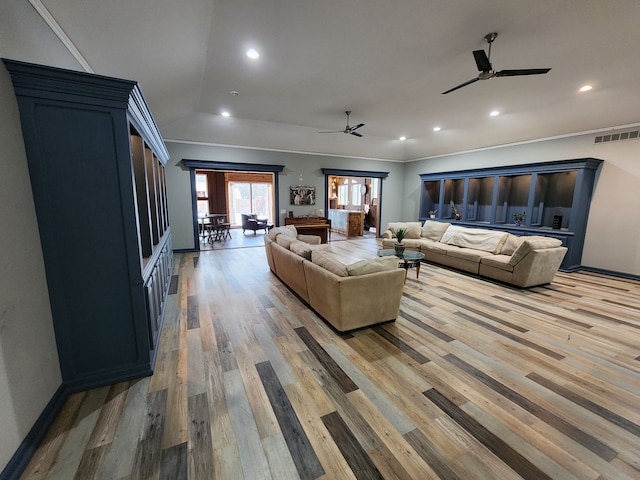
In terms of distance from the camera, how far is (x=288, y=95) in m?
4.60

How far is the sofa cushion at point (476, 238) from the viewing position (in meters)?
5.21

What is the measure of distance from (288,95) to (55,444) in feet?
16.1

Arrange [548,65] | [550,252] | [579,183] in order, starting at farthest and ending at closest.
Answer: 1. [579,183]
2. [550,252]
3. [548,65]

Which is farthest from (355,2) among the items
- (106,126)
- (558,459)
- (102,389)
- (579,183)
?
(579,183)

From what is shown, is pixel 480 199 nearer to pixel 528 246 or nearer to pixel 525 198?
pixel 525 198

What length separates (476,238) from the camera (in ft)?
18.3

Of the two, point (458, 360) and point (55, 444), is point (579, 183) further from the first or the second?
point (55, 444)

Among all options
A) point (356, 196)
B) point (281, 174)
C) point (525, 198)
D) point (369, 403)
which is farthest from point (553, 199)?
point (356, 196)

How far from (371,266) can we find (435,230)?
4420 millimetres

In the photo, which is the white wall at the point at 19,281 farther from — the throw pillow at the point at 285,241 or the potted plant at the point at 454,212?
the potted plant at the point at 454,212

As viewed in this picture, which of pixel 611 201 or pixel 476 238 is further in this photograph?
pixel 476 238

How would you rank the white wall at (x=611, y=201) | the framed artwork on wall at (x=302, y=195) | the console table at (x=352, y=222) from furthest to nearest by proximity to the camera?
the console table at (x=352, y=222) → the framed artwork on wall at (x=302, y=195) → the white wall at (x=611, y=201)

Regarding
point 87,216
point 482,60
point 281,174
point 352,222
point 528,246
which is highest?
point 482,60

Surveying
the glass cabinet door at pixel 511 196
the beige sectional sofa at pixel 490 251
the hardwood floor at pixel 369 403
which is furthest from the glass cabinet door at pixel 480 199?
the hardwood floor at pixel 369 403
